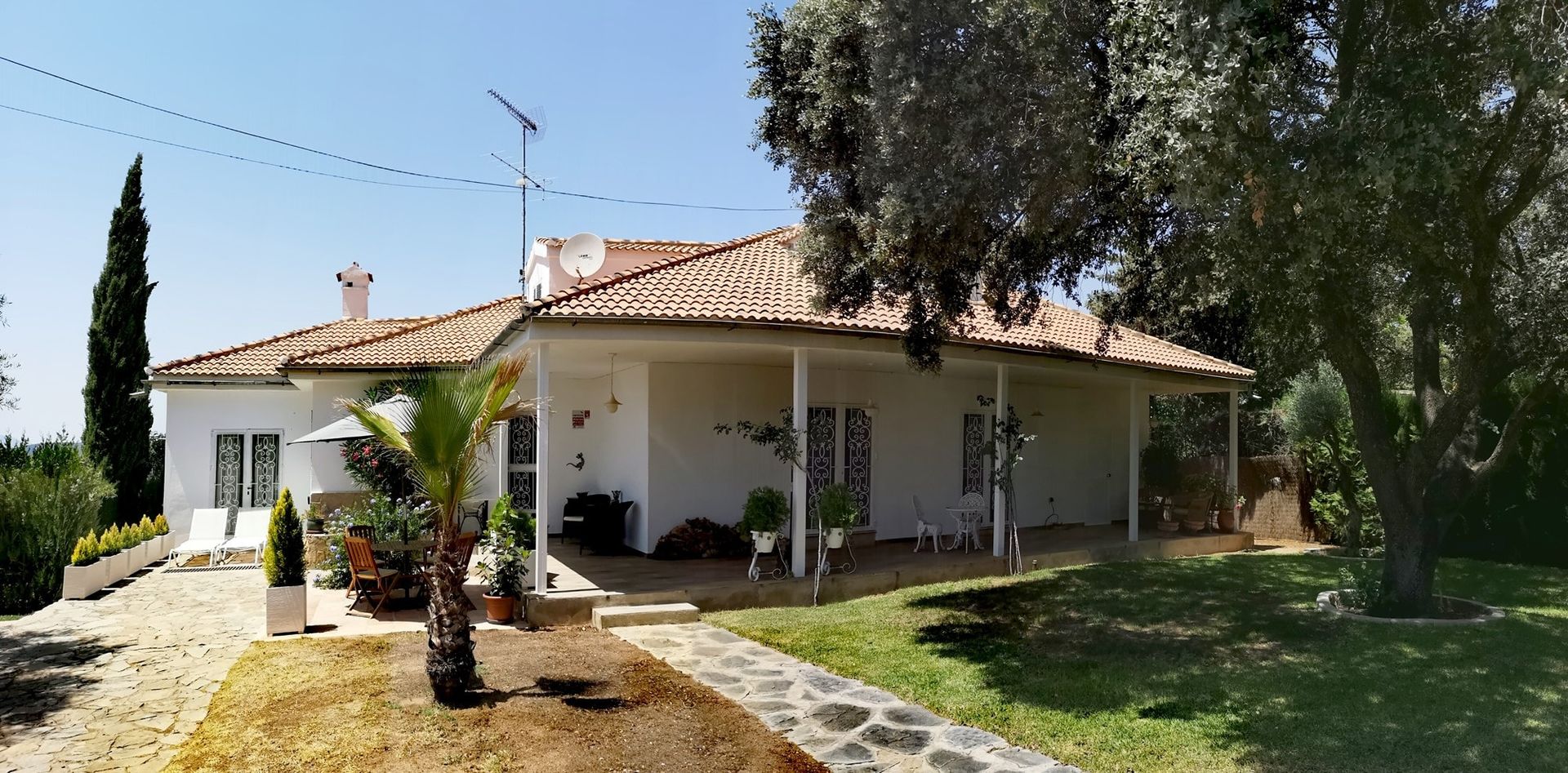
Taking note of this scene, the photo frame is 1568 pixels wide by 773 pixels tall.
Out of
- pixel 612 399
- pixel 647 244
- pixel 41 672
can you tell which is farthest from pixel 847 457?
pixel 41 672

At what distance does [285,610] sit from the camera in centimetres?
945

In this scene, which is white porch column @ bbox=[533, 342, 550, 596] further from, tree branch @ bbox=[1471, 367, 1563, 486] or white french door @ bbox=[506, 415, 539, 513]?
tree branch @ bbox=[1471, 367, 1563, 486]

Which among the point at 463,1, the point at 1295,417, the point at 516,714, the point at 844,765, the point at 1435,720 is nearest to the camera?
the point at 844,765

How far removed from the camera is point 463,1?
15.4 meters

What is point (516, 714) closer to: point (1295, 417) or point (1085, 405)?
point (1085, 405)

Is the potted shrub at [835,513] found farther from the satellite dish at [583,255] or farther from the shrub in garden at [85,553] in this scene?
the shrub in garden at [85,553]

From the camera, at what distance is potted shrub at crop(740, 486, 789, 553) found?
37.8 feet

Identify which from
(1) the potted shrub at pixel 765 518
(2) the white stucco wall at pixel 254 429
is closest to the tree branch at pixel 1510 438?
(1) the potted shrub at pixel 765 518

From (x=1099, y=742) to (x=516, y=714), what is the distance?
4.02 m

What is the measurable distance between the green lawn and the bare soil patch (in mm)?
1568

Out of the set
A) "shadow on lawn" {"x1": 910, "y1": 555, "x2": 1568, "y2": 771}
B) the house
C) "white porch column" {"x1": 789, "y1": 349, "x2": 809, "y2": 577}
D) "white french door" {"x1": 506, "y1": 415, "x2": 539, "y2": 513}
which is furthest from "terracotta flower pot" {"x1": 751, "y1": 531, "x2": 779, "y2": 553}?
"white french door" {"x1": 506, "y1": 415, "x2": 539, "y2": 513}

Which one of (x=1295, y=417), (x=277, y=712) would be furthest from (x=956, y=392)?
(x=277, y=712)

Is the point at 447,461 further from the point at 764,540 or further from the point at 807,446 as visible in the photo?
the point at 764,540

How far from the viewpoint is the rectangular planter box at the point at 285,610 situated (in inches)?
370
